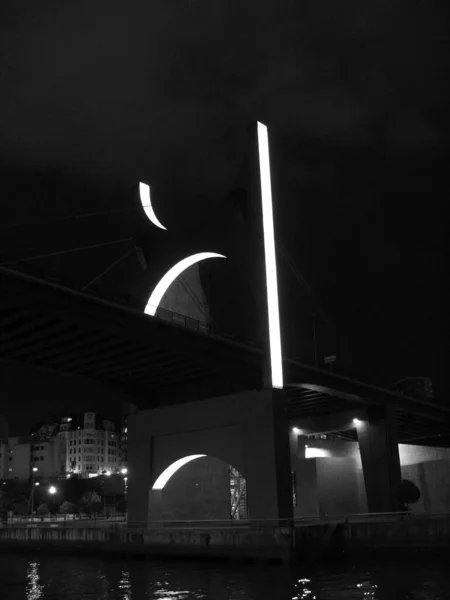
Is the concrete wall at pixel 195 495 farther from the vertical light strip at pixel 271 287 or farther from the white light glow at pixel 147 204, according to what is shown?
the white light glow at pixel 147 204

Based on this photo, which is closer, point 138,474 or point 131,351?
point 131,351

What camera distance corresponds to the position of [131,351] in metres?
34.2

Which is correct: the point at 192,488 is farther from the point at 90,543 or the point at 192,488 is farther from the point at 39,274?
the point at 39,274

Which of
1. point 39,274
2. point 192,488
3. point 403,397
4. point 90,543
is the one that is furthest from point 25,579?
point 403,397

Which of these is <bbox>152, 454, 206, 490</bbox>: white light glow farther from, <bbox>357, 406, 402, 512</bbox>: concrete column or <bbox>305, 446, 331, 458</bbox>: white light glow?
<bbox>357, 406, 402, 512</bbox>: concrete column

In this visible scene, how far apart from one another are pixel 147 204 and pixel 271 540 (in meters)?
24.6

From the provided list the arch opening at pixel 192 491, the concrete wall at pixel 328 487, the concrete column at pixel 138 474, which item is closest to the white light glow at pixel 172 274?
the concrete column at pixel 138 474

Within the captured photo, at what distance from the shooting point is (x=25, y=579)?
87.0 ft

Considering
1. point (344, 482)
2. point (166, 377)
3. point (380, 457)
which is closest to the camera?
point (166, 377)

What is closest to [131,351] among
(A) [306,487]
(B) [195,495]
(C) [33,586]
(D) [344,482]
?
(C) [33,586]

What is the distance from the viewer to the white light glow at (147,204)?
45.1 m

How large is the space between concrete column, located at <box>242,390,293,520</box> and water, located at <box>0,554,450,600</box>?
552cm

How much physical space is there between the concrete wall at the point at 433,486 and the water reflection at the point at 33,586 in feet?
118

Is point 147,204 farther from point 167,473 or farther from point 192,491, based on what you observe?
point 192,491
